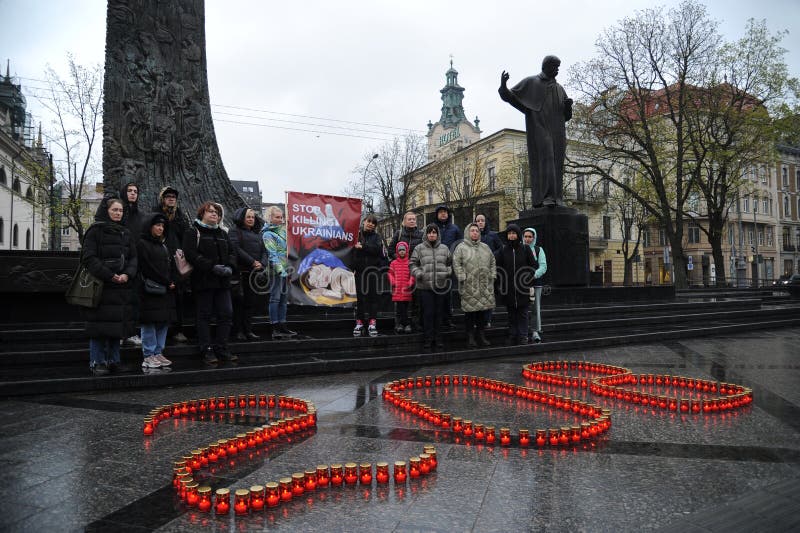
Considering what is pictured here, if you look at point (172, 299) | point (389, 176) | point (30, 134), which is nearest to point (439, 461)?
point (172, 299)

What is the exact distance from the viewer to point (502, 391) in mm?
5996

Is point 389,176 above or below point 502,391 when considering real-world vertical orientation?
above

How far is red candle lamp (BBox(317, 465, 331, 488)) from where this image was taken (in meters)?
3.19

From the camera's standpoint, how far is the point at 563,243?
12.7m

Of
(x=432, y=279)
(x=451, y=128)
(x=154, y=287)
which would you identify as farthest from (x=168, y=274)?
(x=451, y=128)

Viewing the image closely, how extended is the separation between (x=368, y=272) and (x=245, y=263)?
81.2 inches

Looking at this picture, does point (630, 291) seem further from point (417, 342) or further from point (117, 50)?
point (117, 50)

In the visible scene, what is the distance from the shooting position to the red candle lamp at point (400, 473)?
10.7 feet

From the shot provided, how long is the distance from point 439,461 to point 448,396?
7.25ft

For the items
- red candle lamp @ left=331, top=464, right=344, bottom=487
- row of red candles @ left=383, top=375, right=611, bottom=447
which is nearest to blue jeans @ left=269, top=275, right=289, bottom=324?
row of red candles @ left=383, top=375, right=611, bottom=447

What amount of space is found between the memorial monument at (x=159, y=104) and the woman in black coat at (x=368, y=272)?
3.74 m

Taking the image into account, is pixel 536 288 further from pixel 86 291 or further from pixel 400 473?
pixel 86 291

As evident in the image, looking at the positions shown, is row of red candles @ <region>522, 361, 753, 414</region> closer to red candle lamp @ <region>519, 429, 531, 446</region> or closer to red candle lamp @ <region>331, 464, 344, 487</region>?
red candle lamp @ <region>519, 429, 531, 446</region>

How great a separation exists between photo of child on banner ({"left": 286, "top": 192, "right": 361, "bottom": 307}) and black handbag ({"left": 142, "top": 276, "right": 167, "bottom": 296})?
8.79ft
